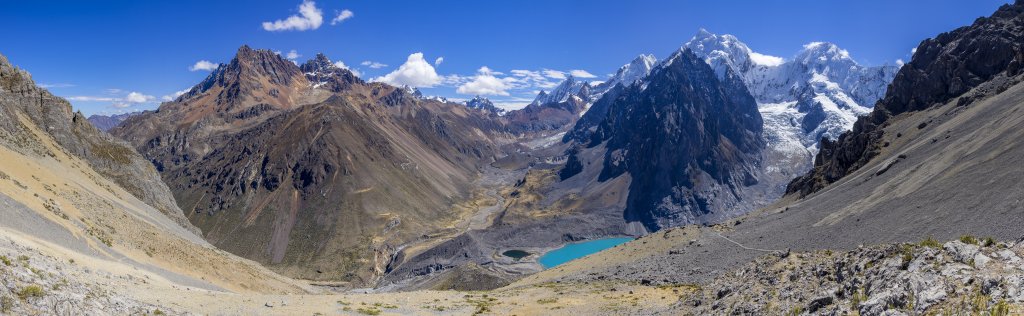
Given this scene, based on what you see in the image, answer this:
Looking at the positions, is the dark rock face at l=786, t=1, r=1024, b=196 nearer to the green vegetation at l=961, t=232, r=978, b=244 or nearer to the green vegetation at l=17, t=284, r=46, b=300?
the green vegetation at l=961, t=232, r=978, b=244

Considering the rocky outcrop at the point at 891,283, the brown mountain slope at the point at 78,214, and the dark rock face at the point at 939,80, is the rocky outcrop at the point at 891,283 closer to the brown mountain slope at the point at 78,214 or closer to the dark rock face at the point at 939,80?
the brown mountain slope at the point at 78,214

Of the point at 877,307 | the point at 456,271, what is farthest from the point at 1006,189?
the point at 456,271

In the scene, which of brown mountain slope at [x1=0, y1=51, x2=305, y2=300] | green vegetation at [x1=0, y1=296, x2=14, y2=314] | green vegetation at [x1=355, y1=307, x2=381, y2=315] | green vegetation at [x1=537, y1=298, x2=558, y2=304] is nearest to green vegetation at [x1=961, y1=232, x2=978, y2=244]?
green vegetation at [x1=537, y1=298, x2=558, y2=304]

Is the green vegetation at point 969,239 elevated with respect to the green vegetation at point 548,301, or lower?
elevated

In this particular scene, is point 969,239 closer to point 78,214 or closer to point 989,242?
point 989,242

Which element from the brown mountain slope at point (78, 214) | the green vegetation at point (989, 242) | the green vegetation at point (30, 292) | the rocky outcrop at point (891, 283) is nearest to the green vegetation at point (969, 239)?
the rocky outcrop at point (891, 283)

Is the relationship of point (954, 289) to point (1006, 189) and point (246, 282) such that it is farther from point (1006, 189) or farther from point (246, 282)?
point (246, 282)

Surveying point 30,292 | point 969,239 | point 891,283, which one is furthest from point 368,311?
point 969,239
